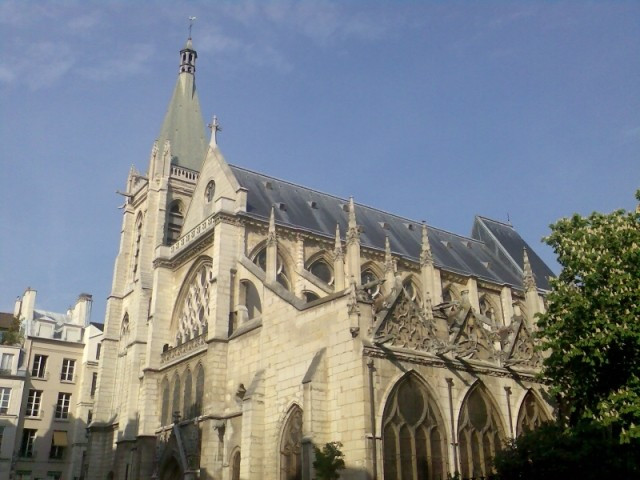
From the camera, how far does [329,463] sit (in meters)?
15.8

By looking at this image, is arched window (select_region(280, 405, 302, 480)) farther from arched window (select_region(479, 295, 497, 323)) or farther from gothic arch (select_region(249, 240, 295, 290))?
arched window (select_region(479, 295, 497, 323))

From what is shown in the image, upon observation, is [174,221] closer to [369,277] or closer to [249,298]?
[369,277]

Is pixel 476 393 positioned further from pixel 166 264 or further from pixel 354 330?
pixel 166 264

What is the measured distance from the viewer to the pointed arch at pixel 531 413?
20.0 meters

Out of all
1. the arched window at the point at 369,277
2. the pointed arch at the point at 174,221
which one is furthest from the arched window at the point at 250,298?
the pointed arch at the point at 174,221

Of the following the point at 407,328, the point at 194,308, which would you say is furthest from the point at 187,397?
the point at 407,328

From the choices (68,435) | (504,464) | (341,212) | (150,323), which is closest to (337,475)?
(504,464)

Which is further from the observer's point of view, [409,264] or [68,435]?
[68,435]

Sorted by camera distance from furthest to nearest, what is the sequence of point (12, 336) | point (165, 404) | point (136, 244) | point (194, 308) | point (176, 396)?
point (12, 336) → point (136, 244) → point (194, 308) → point (165, 404) → point (176, 396)

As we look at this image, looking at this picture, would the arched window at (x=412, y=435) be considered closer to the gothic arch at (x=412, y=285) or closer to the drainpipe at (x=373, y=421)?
the drainpipe at (x=373, y=421)

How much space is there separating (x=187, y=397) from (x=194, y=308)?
4043mm

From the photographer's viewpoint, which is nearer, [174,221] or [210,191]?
[210,191]

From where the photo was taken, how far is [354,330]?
16.7 metres

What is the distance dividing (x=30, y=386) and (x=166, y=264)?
15.6m
